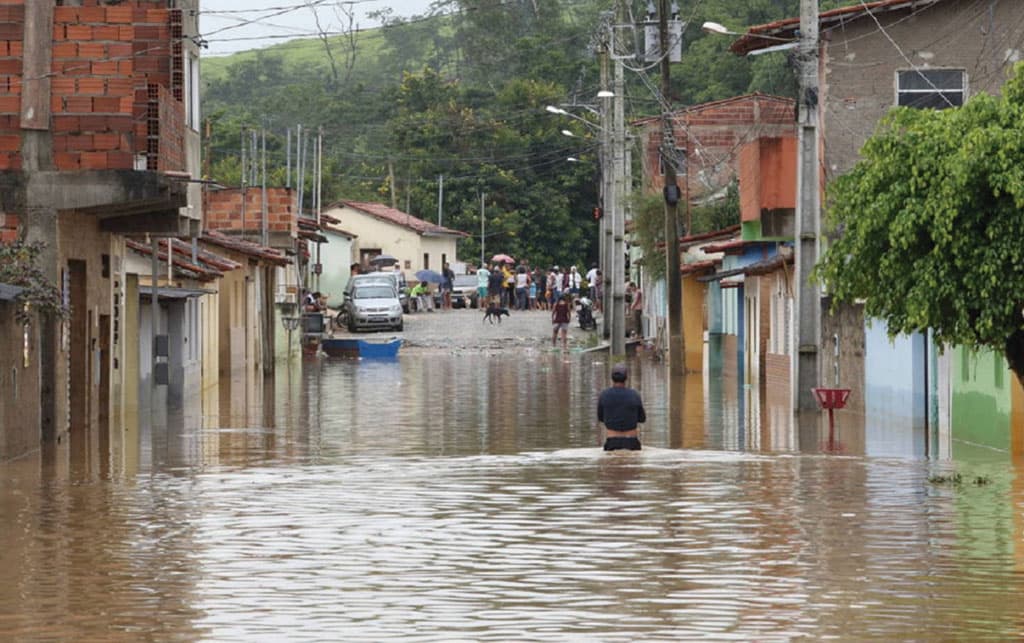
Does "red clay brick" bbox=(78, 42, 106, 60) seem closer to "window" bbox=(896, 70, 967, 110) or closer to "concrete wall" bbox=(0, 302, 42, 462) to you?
"concrete wall" bbox=(0, 302, 42, 462)

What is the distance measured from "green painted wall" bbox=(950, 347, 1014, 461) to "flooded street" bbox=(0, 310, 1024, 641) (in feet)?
5.32

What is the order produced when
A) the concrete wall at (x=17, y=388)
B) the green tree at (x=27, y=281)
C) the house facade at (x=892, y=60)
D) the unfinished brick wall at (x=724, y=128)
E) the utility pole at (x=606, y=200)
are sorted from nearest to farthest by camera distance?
1. the concrete wall at (x=17, y=388)
2. the green tree at (x=27, y=281)
3. the house facade at (x=892, y=60)
4. the utility pole at (x=606, y=200)
5. the unfinished brick wall at (x=724, y=128)

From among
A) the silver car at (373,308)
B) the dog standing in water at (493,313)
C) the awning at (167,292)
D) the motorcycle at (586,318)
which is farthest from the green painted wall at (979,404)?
the dog standing in water at (493,313)

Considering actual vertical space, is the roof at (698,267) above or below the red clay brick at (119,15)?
below

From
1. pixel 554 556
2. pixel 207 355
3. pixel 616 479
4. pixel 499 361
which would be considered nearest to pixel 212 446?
pixel 616 479

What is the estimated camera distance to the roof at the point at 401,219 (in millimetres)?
105812

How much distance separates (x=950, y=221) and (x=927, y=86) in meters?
18.0

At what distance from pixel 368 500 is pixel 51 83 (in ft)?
40.8

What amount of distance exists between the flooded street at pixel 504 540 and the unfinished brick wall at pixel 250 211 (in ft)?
119

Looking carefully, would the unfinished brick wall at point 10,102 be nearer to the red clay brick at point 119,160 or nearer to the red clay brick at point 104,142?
the red clay brick at point 104,142

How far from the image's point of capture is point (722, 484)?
21.5 m

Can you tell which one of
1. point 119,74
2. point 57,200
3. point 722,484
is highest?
point 119,74

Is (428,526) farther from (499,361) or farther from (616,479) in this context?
(499,361)

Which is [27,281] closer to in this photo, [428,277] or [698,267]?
[698,267]
